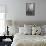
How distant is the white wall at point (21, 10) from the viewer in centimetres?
473

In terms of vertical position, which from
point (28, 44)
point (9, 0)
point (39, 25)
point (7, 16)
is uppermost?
point (9, 0)

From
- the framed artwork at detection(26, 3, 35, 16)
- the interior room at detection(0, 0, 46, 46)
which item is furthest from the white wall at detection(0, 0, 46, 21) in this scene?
the framed artwork at detection(26, 3, 35, 16)

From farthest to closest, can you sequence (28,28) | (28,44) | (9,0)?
(9,0) → (28,28) → (28,44)

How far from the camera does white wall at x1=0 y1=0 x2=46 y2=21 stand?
4.73 meters

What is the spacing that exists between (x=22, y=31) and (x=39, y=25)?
0.80 m

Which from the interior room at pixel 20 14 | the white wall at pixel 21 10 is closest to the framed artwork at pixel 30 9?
the interior room at pixel 20 14

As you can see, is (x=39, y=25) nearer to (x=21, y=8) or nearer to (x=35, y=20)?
(x=35, y=20)

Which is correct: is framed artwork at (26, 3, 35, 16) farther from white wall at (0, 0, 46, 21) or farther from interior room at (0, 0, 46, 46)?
white wall at (0, 0, 46, 21)

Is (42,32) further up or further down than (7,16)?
further down

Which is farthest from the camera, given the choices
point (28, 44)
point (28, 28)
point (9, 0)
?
point (9, 0)

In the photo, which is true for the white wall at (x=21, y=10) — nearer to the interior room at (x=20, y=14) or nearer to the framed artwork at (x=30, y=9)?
the interior room at (x=20, y=14)

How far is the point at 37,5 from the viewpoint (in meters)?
4.74

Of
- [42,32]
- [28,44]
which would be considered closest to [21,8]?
[42,32]

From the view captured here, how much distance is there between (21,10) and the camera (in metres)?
4.77
